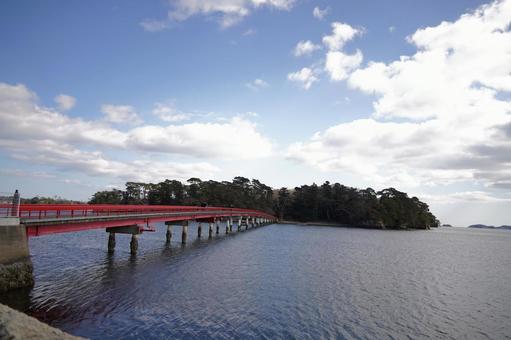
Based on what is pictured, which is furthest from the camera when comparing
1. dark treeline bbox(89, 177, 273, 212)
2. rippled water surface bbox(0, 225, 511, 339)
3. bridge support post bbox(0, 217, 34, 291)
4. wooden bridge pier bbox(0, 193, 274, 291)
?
dark treeline bbox(89, 177, 273, 212)

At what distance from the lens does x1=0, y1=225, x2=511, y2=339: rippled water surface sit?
695 inches

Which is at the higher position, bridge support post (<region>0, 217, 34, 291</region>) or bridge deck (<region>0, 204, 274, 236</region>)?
bridge deck (<region>0, 204, 274, 236</region>)

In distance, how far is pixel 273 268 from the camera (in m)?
36.6

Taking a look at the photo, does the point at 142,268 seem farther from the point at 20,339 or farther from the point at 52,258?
the point at 20,339

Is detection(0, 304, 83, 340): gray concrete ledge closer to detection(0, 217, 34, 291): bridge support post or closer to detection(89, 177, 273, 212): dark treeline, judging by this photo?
detection(0, 217, 34, 291): bridge support post

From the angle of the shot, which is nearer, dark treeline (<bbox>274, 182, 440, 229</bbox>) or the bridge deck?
the bridge deck

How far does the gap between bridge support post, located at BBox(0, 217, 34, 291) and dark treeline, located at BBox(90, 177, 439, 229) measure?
406 ft

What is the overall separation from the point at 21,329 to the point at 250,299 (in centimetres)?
1645

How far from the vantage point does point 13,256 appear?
19.7 meters

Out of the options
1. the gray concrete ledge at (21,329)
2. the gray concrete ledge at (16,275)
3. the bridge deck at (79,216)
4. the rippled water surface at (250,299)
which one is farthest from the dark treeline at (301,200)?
the gray concrete ledge at (21,329)

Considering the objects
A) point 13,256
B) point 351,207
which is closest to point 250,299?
point 13,256

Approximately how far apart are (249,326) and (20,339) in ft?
39.8

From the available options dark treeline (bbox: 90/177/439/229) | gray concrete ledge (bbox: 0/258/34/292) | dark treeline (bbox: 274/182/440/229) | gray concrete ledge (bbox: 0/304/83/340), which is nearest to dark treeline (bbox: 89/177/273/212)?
dark treeline (bbox: 90/177/439/229)

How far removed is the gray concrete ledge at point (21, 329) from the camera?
8.19 metres
